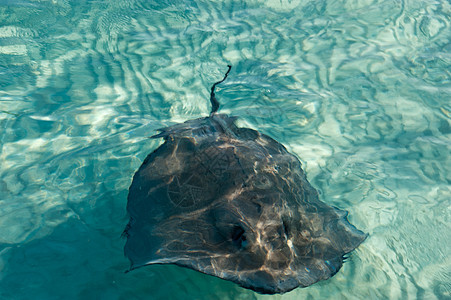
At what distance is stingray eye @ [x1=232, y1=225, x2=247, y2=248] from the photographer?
2911mm

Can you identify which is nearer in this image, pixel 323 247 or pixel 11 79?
pixel 323 247

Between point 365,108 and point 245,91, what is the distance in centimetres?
225

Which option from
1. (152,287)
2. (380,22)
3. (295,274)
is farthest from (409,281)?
(380,22)

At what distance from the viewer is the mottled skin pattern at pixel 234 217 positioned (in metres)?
2.82

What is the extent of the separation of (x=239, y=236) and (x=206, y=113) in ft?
11.9

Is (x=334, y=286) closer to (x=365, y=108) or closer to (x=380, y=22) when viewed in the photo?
(x=365, y=108)

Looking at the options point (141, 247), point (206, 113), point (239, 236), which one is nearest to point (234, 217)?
point (239, 236)

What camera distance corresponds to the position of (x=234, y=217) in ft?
10.2

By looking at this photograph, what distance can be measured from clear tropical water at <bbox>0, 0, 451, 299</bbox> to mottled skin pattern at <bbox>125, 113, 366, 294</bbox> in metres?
0.83

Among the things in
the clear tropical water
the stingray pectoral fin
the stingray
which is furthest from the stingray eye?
the clear tropical water

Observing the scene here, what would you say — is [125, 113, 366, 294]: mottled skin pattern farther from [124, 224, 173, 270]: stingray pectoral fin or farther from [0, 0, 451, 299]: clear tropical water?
[0, 0, 451, 299]: clear tropical water

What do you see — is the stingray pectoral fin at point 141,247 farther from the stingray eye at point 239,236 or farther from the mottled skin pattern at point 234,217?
the stingray eye at point 239,236

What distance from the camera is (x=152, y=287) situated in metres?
3.74

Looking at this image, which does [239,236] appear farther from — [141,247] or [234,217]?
[141,247]
